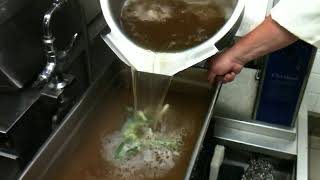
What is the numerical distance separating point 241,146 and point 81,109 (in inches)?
22.5

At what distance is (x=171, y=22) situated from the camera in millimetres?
1173

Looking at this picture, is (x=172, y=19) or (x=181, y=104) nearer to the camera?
(x=172, y=19)

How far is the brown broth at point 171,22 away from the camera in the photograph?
1.14m

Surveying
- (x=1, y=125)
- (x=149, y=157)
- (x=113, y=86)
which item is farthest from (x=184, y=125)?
(x=1, y=125)

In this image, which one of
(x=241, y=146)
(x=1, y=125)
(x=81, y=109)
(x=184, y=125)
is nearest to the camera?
(x=1, y=125)

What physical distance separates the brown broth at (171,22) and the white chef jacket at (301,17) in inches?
8.4

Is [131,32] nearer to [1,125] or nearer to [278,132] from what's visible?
[1,125]

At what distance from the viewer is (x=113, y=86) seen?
136 centimetres

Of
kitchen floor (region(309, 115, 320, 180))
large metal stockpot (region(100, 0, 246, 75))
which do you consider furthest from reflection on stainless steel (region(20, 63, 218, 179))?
kitchen floor (region(309, 115, 320, 180))

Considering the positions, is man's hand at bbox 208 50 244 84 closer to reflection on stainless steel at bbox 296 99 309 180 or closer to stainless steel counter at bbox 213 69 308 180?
stainless steel counter at bbox 213 69 308 180

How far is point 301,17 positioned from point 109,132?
66 cm

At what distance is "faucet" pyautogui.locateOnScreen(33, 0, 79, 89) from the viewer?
3.60 feet

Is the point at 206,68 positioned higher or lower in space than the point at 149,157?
higher

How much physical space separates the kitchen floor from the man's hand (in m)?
1.05
